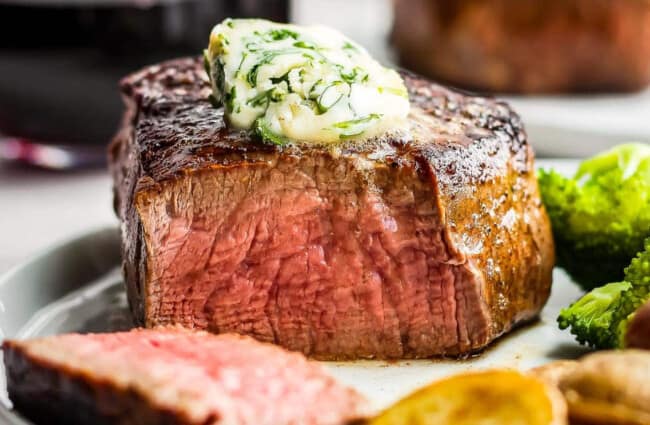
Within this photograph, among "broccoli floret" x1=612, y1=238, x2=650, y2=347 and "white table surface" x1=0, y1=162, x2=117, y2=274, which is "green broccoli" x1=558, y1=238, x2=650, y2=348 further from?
"white table surface" x1=0, y1=162, x2=117, y2=274

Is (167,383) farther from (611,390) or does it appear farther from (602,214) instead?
(602,214)

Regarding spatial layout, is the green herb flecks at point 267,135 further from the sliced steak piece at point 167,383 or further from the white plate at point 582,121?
the white plate at point 582,121

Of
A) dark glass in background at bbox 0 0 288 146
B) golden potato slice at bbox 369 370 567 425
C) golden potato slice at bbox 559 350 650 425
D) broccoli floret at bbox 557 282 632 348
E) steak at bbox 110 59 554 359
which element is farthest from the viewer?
dark glass in background at bbox 0 0 288 146

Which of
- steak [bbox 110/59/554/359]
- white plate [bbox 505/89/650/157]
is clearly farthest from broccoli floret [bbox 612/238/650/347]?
white plate [bbox 505/89/650/157]

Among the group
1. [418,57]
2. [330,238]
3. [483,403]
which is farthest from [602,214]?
[418,57]

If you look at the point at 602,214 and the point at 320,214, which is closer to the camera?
the point at 320,214
